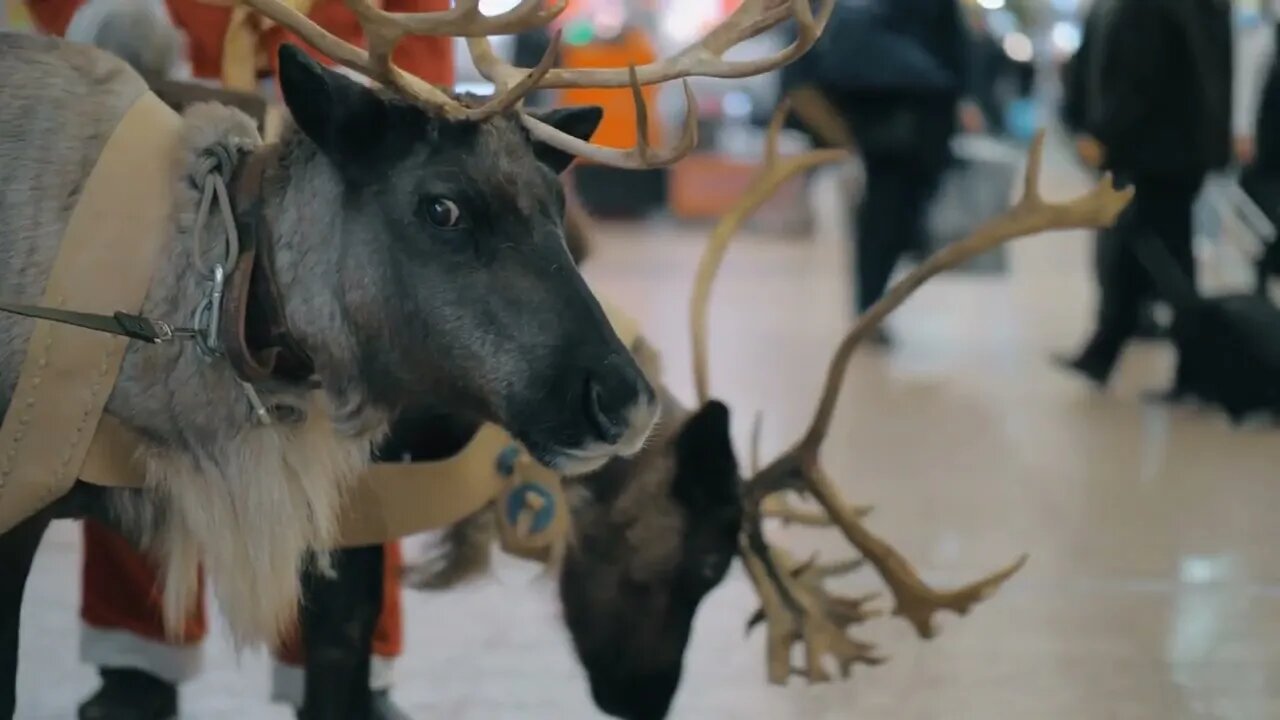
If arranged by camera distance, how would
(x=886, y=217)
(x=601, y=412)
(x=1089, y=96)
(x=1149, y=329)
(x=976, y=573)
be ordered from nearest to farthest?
(x=601, y=412) → (x=976, y=573) → (x=1089, y=96) → (x=886, y=217) → (x=1149, y=329)

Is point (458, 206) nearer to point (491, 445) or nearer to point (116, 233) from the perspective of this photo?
point (116, 233)

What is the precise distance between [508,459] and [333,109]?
2.05ft

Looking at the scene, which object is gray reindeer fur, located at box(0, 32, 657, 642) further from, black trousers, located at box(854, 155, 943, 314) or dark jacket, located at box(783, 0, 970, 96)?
black trousers, located at box(854, 155, 943, 314)

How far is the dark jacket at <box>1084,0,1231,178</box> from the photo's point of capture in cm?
487

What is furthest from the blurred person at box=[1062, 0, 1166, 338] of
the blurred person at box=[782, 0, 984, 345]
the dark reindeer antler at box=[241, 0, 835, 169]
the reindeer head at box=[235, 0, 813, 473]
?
the reindeer head at box=[235, 0, 813, 473]

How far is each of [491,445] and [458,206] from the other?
51 centimetres

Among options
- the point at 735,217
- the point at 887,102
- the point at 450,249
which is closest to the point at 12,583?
the point at 450,249

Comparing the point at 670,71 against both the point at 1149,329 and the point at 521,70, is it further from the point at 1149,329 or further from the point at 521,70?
the point at 1149,329

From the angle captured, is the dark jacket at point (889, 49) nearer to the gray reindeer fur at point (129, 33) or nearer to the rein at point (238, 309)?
the gray reindeer fur at point (129, 33)

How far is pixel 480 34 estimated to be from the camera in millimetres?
1617

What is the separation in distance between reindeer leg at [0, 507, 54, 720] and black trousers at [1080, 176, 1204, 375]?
4141 mm

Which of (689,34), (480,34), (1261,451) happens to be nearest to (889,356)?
(1261,451)

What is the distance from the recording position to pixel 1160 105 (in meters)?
4.93

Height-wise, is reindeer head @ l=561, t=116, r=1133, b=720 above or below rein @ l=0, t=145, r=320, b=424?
below
